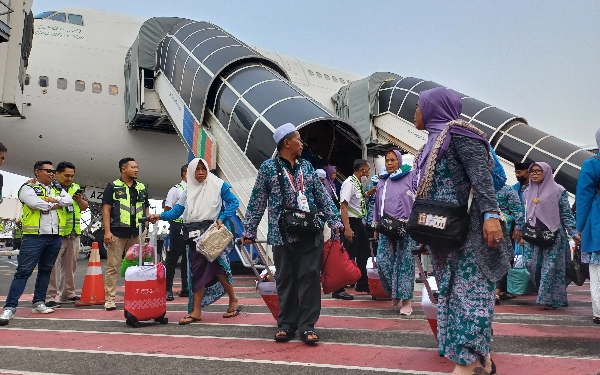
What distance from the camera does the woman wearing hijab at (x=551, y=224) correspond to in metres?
5.55

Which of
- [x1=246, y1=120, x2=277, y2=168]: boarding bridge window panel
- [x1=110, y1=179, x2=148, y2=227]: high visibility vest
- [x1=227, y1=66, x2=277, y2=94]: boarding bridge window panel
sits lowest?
Result: [x1=110, y1=179, x2=148, y2=227]: high visibility vest

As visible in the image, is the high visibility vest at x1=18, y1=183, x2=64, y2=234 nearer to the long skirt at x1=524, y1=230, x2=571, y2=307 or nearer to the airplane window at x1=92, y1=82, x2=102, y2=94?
the long skirt at x1=524, y1=230, x2=571, y2=307

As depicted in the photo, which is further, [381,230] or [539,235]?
[539,235]

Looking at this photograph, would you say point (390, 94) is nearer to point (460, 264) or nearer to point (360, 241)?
point (360, 241)

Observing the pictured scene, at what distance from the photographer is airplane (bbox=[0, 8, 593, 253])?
8.85 m

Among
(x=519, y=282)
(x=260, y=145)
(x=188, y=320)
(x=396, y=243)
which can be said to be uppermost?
(x=260, y=145)

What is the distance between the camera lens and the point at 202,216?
4812 mm

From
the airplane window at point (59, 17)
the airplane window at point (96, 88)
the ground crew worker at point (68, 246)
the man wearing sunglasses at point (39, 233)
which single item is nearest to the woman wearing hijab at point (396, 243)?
the man wearing sunglasses at point (39, 233)

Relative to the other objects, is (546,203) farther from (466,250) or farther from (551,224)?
(466,250)

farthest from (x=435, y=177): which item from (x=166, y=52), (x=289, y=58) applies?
(x=289, y=58)

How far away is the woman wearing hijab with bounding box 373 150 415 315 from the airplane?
2.72 metres

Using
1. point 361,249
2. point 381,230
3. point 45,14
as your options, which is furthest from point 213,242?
point 45,14

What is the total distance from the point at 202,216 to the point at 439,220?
2.74 metres

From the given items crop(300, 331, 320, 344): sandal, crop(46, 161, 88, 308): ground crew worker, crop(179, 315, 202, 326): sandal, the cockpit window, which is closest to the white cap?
crop(300, 331, 320, 344): sandal
